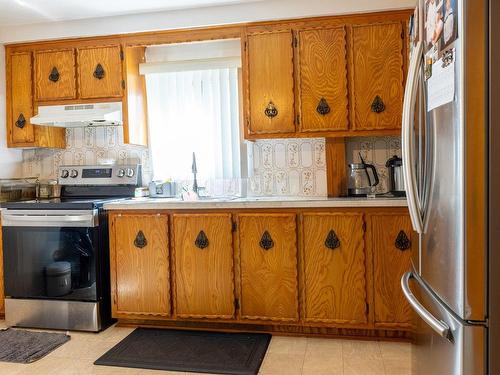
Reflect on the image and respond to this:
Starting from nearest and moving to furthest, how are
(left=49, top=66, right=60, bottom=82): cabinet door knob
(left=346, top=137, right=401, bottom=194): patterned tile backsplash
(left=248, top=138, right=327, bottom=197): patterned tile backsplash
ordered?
(left=346, top=137, right=401, bottom=194): patterned tile backsplash → (left=248, top=138, right=327, bottom=197): patterned tile backsplash → (left=49, top=66, right=60, bottom=82): cabinet door knob

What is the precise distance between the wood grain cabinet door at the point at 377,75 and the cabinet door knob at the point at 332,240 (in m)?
0.75

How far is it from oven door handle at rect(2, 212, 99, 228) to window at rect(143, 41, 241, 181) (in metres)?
0.80

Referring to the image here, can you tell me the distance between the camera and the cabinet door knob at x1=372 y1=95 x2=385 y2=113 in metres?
2.93

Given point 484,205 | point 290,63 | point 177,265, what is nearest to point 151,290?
point 177,265

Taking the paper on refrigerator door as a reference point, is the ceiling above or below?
above

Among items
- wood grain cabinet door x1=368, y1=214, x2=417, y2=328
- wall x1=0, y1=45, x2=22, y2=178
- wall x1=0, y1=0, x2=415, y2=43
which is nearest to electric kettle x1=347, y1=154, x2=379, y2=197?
wood grain cabinet door x1=368, y1=214, x2=417, y2=328

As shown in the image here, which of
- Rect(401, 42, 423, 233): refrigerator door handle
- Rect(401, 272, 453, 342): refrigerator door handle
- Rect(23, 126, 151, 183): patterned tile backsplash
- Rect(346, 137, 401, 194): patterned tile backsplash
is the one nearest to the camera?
Rect(401, 272, 453, 342): refrigerator door handle

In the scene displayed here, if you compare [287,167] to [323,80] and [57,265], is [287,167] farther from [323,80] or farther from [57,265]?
[57,265]

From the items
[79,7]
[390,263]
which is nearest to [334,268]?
[390,263]

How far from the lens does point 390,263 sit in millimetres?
2699

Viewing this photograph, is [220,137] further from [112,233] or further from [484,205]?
[484,205]

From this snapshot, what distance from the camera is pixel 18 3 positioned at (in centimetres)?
304

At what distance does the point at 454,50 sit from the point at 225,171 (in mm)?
2472

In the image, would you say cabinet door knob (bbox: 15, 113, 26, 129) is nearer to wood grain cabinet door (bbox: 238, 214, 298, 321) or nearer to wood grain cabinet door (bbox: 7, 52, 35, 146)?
wood grain cabinet door (bbox: 7, 52, 35, 146)
